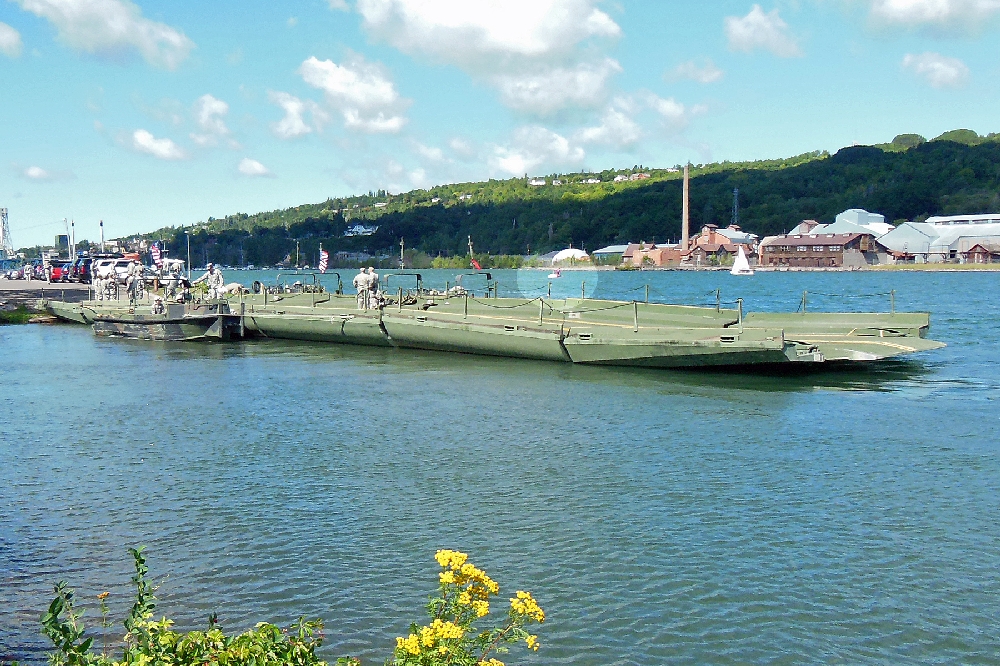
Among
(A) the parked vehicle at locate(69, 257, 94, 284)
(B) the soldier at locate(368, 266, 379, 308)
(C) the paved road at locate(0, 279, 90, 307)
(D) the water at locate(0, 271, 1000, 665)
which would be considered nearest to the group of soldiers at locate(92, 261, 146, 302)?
(C) the paved road at locate(0, 279, 90, 307)

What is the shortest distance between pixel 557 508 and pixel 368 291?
83.3ft

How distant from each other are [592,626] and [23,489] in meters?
10.3

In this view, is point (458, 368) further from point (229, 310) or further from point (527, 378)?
point (229, 310)

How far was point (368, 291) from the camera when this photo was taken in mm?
38031

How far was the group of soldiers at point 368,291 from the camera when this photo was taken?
37.8 m

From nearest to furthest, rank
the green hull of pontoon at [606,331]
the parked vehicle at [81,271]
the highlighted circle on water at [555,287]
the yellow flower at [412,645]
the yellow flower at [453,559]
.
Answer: the yellow flower at [412,645] → the yellow flower at [453,559] → the green hull of pontoon at [606,331] → the highlighted circle on water at [555,287] → the parked vehicle at [81,271]

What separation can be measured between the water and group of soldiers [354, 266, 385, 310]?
1166 centimetres

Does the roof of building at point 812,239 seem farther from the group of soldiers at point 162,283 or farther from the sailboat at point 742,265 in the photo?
the group of soldiers at point 162,283

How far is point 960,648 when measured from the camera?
9172 mm

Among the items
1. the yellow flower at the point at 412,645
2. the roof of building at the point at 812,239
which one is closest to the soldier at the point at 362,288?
the yellow flower at the point at 412,645

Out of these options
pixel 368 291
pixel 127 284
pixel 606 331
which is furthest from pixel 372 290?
pixel 127 284

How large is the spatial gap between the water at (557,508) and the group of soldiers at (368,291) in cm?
1166

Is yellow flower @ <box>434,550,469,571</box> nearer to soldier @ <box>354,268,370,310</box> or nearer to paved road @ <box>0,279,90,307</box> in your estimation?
soldier @ <box>354,268,370,310</box>

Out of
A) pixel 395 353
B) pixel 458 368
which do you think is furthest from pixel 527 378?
pixel 395 353
